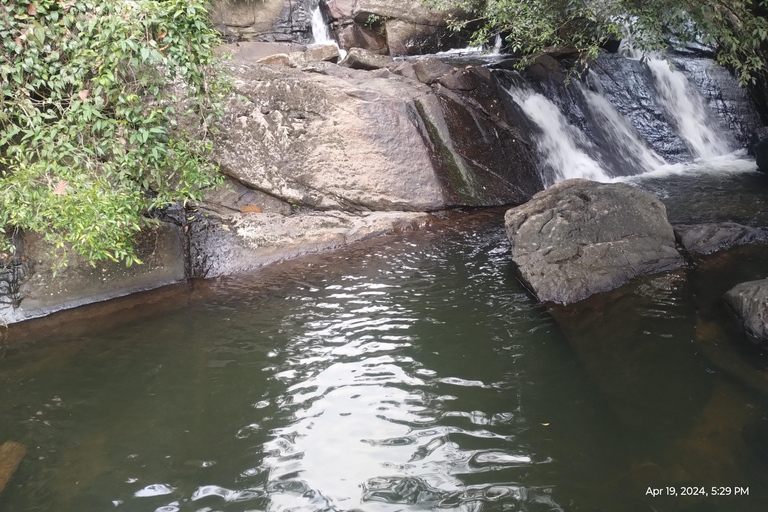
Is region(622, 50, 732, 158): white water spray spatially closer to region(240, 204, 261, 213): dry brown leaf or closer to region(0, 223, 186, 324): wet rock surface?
region(240, 204, 261, 213): dry brown leaf

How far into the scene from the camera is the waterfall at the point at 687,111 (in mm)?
13469

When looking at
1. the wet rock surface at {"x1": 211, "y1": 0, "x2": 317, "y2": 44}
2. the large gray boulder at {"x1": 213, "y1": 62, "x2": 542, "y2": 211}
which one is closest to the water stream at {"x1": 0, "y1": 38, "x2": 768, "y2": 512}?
the large gray boulder at {"x1": 213, "y1": 62, "x2": 542, "y2": 211}

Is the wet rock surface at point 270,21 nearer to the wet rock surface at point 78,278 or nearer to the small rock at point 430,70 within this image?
the small rock at point 430,70

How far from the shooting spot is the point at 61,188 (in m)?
6.09

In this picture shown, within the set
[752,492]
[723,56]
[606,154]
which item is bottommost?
→ [752,492]

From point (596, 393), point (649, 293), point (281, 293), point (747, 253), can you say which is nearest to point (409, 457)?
point (596, 393)

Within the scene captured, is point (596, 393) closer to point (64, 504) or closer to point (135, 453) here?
point (135, 453)

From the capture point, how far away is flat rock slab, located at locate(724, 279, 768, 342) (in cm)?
514

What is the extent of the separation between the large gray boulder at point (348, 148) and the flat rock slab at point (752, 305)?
4.54 m

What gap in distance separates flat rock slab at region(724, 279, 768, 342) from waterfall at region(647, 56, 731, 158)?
8.74m

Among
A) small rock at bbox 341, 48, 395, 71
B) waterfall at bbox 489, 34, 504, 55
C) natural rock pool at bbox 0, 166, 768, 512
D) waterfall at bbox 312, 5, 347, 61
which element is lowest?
natural rock pool at bbox 0, 166, 768, 512

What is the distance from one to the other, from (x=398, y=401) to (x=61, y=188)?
4.37 meters

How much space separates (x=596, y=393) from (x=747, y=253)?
4.12m

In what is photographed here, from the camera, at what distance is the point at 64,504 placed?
3.63 metres
